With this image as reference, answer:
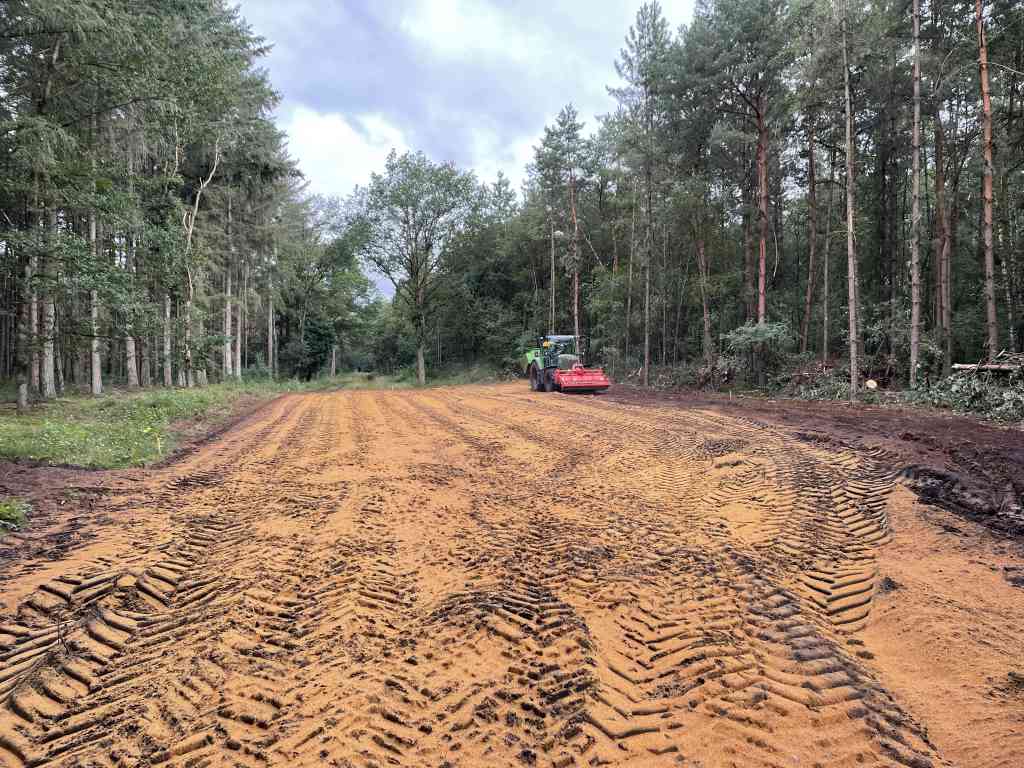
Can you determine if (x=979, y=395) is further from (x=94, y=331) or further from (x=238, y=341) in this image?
(x=238, y=341)

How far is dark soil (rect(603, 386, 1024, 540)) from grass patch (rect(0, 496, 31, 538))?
8157 mm

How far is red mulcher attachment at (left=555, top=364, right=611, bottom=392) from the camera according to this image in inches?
642

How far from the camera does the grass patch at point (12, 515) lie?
3.95 meters

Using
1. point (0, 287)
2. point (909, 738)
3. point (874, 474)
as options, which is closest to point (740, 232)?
point (874, 474)

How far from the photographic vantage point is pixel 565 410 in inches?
465

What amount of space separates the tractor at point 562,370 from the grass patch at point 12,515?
44.9 ft

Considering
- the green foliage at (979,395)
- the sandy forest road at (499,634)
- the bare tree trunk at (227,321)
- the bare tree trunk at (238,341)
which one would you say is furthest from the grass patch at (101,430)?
the green foliage at (979,395)

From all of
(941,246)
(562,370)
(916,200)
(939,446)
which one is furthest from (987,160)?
(562,370)

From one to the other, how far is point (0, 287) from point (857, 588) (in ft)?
57.8

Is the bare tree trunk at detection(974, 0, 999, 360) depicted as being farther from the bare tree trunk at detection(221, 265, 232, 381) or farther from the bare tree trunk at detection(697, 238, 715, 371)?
the bare tree trunk at detection(221, 265, 232, 381)

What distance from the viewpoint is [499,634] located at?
2.58 metres

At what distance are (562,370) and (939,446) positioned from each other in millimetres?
11478

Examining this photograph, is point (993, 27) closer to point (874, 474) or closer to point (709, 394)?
point (709, 394)

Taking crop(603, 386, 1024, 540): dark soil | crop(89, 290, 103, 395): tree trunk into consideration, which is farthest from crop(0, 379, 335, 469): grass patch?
crop(603, 386, 1024, 540): dark soil
